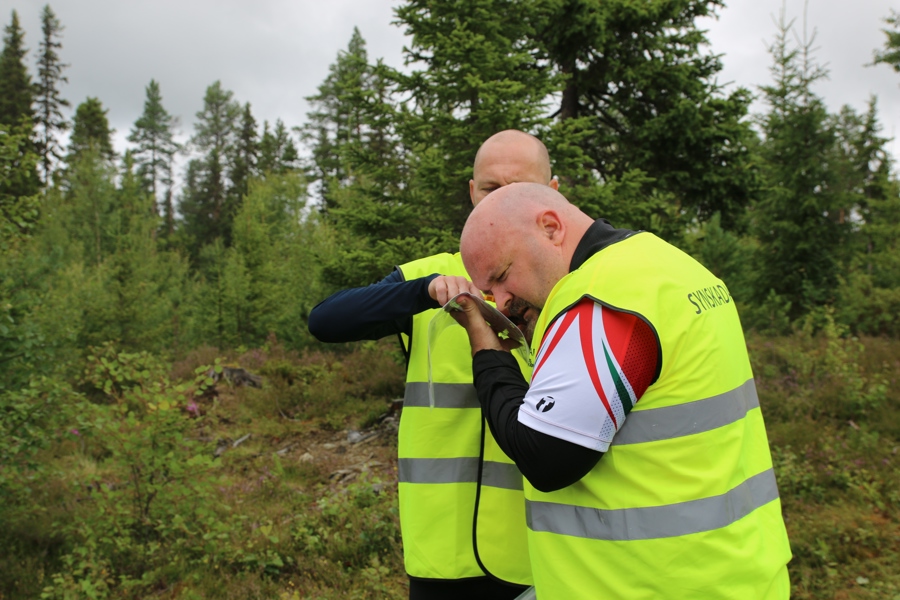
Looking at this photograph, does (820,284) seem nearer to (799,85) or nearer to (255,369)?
(799,85)

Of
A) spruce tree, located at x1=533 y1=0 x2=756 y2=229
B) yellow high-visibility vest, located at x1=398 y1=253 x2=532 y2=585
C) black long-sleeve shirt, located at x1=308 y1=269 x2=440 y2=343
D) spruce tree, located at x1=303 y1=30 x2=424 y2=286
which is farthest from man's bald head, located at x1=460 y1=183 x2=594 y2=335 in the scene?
spruce tree, located at x1=533 y1=0 x2=756 y2=229

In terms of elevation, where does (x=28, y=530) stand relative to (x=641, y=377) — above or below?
below

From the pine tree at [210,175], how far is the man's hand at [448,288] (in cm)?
4309

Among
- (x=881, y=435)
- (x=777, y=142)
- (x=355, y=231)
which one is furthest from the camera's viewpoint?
(x=777, y=142)

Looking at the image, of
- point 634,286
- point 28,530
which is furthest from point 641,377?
point 28,530

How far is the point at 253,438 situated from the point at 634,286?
964cm

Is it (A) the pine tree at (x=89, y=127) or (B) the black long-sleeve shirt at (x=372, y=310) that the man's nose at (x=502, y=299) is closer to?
(B) the black long-sleeve shirt at (x=372, y=310)

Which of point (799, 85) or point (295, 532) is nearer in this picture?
point (295, 532)

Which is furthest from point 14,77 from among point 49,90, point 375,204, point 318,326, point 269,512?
point 318,326

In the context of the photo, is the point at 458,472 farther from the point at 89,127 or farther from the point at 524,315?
the point at 89,127

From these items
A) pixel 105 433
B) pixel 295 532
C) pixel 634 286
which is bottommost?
pixel 295 532

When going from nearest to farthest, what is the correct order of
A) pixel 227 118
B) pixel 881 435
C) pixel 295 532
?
1. pixel 295 532
2. pixel 881 435
3. pixel 227 118

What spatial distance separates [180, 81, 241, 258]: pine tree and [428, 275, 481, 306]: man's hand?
43086 millimetres

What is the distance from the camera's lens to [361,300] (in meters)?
2.22
